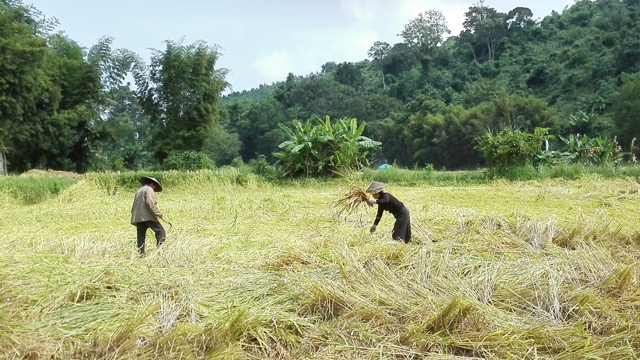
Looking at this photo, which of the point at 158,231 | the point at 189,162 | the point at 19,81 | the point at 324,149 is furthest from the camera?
the point at 189,162

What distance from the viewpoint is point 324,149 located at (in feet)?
50.4

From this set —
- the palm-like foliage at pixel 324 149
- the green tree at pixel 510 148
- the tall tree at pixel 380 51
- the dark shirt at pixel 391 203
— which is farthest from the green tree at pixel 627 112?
the tall tree at pixel 380 51

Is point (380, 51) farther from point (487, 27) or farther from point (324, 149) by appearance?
point (324, 149)

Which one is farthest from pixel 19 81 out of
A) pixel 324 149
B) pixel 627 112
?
pixel 627 112

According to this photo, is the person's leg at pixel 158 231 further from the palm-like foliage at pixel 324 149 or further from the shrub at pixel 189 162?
the shrub at pixel 189 162

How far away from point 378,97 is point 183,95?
67.2 feet

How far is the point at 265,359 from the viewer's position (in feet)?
10.5

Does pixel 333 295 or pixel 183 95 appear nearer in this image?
pixel 333 295

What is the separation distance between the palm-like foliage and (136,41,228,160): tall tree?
879 cm

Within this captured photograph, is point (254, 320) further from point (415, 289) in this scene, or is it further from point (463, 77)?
point (463, 77)

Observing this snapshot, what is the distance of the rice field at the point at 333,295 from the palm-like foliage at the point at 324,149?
28.7 feet

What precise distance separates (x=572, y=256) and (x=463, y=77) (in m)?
41.5

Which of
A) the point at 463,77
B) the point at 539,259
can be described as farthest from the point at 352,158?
the point at 463,77

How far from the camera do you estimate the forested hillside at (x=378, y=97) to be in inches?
800
